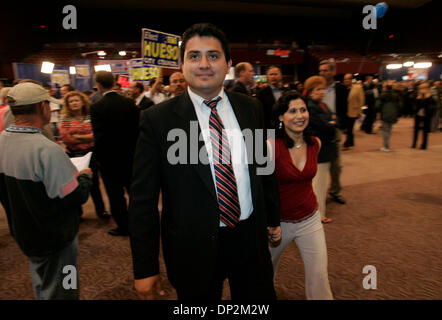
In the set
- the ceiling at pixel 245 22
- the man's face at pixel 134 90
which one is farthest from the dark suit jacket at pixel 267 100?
the ceiling at pixel 245 22

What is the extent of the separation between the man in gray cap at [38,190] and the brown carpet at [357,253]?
91 cm

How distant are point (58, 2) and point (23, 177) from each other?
19073mm

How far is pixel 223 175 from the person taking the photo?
1340 mm

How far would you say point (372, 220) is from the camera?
12.7 feet

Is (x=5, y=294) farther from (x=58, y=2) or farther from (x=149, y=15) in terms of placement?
(x=149, y=15)

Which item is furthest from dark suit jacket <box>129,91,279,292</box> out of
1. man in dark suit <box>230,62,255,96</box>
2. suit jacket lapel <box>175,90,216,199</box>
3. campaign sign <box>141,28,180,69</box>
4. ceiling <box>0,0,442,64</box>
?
ceiling <box>0,0,442,64</box>

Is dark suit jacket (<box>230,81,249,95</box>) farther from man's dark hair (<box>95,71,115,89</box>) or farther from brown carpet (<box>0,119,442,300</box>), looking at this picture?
brown carpet (<box>0,119,442,300</box>)

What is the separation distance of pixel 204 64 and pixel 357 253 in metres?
2.76

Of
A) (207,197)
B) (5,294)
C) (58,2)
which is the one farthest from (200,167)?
(58,2)

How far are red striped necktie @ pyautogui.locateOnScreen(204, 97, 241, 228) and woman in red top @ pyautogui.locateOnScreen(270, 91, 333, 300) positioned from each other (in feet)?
2.53

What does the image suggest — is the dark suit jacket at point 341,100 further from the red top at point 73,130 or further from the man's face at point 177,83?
the red top at point 73,130

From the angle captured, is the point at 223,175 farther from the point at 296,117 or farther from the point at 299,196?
the point at 296,117

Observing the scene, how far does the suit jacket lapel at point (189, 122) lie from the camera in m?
1.30

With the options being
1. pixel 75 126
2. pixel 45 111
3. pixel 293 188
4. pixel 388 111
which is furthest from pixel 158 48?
pixel 388 111
